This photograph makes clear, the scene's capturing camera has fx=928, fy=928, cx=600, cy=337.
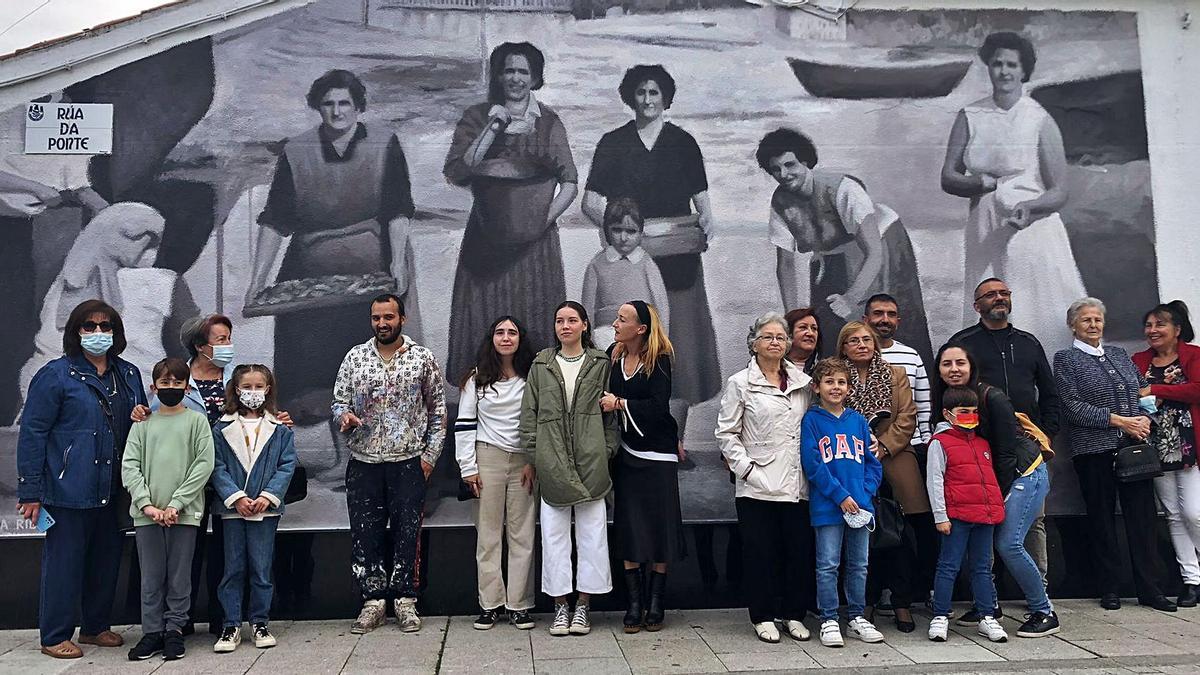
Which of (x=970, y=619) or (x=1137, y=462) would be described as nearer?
(x=970, y=619)

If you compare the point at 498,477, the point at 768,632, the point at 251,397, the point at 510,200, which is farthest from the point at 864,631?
the point at 251,397

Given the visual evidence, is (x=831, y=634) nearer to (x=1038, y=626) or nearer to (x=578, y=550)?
(x=1038, y=626)

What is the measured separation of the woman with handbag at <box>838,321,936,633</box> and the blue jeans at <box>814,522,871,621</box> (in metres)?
0.27

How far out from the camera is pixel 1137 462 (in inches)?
244

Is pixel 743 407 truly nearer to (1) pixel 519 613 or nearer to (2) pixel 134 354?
(1) pixel 519 613

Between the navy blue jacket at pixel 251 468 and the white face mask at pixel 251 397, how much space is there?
14 centimetres

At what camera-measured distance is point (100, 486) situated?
546cm

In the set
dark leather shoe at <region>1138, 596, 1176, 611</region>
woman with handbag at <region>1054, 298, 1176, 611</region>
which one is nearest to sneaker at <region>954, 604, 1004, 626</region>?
woman with handbag at <region>1054, 298, 1176, 611</region>

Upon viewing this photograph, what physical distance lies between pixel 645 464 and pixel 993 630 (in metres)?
2.26

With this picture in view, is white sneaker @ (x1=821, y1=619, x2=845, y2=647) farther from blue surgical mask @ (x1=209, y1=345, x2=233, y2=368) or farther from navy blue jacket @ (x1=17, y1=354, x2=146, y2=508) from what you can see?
navy blue jacket @ (x1=17, y1=354, x2=146, y2=508)

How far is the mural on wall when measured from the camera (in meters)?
6.40

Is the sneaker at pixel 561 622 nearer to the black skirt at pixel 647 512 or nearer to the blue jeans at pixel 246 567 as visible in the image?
the black skirt at pixel 647 512

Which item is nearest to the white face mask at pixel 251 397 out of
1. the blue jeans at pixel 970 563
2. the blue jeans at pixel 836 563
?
the blue jeans at pixel 836 563

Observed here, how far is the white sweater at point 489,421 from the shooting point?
593 cm
